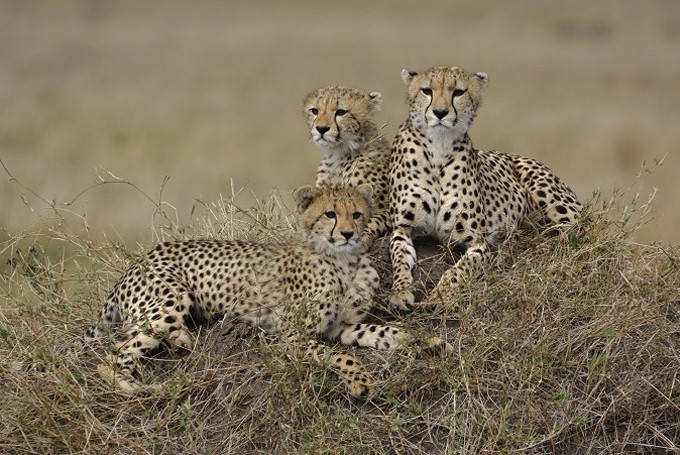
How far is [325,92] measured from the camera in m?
6.30

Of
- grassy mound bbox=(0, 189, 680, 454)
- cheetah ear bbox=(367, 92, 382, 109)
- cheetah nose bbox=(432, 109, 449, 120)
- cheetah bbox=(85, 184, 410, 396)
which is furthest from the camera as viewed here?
cheetah ear bbox=(367, 92, 382, 109)

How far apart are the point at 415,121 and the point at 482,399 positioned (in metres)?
1.46

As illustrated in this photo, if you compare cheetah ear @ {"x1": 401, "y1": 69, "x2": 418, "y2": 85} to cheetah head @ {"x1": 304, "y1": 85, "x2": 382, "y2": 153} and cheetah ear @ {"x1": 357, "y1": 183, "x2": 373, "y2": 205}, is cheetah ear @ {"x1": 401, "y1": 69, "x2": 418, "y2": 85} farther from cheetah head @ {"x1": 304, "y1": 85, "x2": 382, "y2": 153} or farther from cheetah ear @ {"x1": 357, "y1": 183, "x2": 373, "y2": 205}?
cheetah ear @ {"x1": 357, "y1": 183, "x2": 373, "y2": 205}

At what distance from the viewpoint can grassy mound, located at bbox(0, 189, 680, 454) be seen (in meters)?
5.03

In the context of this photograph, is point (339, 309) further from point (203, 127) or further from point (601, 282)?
point (203, 127)

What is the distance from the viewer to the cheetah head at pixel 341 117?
6.14 meters

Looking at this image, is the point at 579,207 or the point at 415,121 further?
the point at 579,207

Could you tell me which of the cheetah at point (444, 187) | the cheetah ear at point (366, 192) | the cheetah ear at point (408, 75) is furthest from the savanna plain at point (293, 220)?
the cheetah ear at point (408, 75)

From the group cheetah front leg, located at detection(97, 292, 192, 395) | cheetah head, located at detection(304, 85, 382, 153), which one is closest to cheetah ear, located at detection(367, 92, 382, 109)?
cheetah head, located at detection(304, 85, 382, 153)

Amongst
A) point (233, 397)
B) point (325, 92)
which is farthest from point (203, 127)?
point (233, 397)

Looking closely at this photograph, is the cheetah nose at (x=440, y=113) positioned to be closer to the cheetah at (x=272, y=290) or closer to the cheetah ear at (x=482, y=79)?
the cheetah ear at (x=482, y=79)

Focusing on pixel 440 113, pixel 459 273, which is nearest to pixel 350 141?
pixel 440 113

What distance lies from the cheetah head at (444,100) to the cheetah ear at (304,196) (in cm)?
70

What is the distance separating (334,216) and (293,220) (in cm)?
123
